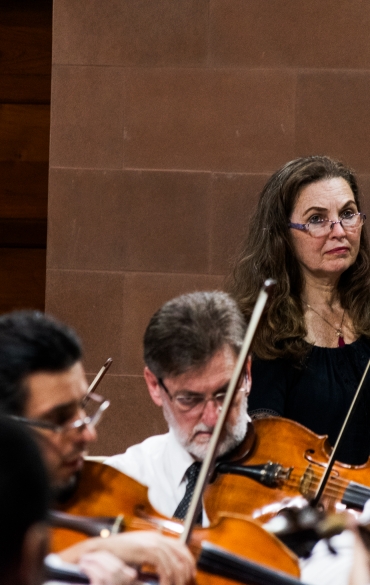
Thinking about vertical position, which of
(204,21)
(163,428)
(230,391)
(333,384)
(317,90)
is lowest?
(163,428)

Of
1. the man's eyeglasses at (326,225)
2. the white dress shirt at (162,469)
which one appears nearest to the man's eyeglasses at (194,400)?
the white dress shirt at (162,469)

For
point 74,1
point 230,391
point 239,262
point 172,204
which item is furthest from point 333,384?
point 74,1

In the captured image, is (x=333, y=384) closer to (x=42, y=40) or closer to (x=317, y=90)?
(x=317, y=90)

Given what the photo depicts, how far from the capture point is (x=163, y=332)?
179 centimetres

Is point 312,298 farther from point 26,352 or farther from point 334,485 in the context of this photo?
point 26,352

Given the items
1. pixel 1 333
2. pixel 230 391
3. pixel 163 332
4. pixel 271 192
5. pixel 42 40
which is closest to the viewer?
pixel 1 333

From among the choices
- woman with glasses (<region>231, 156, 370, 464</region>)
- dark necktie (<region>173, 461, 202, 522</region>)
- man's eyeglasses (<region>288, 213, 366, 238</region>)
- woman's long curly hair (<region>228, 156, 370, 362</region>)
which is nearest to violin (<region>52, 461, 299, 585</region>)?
dark necktie (<region>173, 461, 202, 522</region>)

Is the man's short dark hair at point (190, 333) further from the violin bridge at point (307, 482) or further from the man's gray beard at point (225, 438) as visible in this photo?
the violin bridge at point (307, 482)

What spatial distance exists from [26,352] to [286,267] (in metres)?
1.31

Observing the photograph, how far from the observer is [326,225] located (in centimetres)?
244

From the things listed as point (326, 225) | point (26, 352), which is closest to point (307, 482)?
point (26, 352)

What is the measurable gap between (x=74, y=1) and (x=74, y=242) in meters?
0.81

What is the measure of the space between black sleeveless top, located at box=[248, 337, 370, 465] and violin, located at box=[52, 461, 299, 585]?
76cm

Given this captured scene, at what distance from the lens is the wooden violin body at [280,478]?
1726 mm
